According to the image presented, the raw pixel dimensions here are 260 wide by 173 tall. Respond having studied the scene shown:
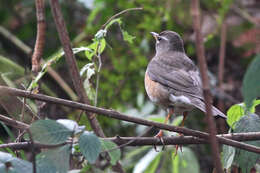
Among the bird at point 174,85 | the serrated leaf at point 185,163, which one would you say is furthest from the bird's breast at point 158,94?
the serrated leaf at point 185,163

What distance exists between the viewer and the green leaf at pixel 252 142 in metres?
2.33

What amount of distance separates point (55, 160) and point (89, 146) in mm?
156

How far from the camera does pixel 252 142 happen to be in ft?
8.11

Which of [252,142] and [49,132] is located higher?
[49,132]

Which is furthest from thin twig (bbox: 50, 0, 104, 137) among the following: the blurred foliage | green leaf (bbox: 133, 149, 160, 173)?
the blurred foliage

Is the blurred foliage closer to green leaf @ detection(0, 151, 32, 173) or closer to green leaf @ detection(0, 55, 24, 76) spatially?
green leaf @ detection(0, 55, 24, 76)

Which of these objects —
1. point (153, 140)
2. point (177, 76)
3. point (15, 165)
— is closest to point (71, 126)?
point (15, 165)

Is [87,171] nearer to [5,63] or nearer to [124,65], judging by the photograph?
[5,63]

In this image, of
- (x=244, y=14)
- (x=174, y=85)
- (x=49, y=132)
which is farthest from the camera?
(x=244, y=14)

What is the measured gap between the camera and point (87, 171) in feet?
7.64

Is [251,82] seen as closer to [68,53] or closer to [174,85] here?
[68,53]

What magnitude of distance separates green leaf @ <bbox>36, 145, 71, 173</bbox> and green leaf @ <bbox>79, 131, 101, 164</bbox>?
7cm

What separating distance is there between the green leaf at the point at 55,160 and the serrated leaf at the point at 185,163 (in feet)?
7.53

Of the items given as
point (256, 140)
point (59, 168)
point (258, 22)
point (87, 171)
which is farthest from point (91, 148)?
point (258, 22)
